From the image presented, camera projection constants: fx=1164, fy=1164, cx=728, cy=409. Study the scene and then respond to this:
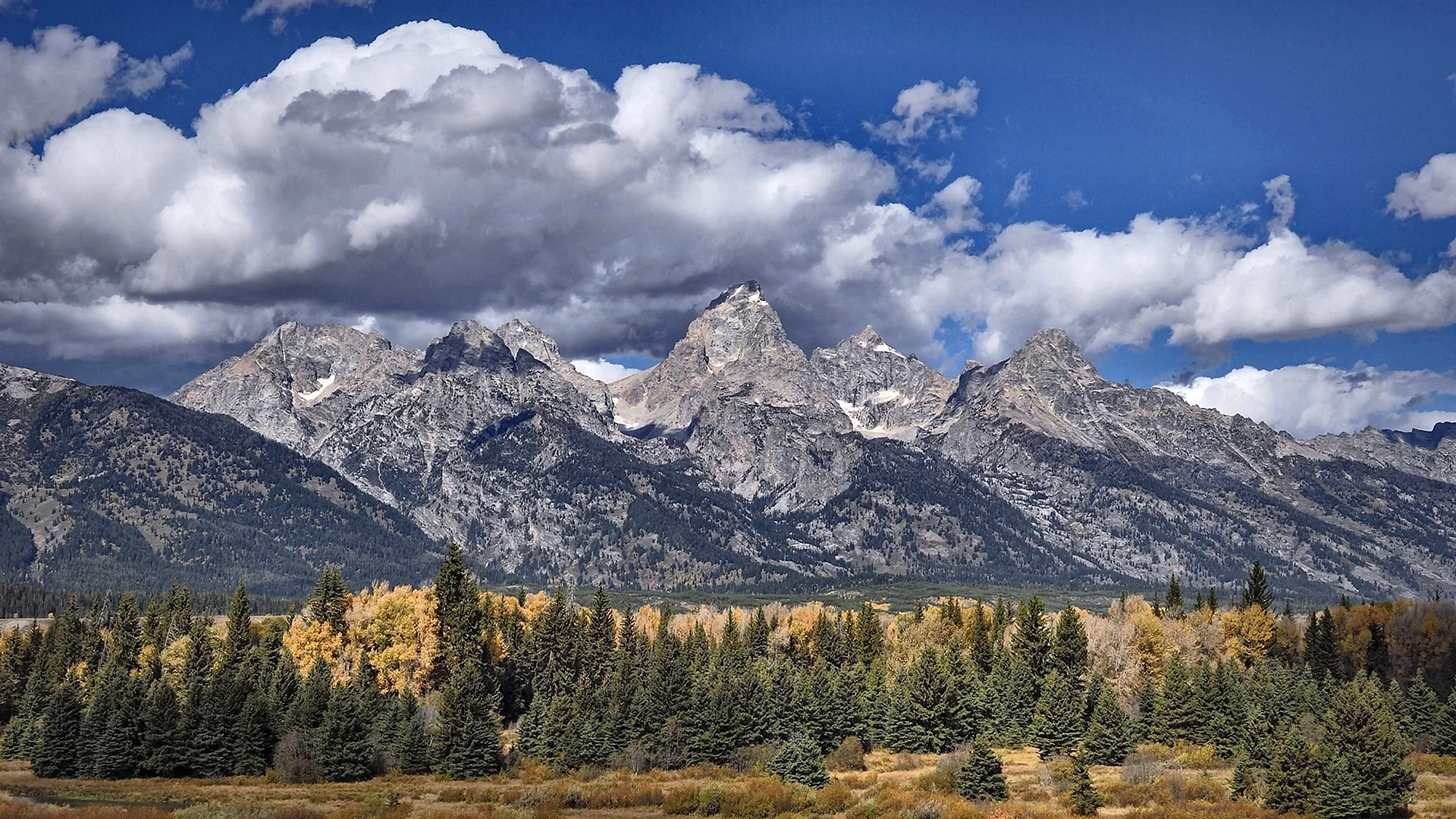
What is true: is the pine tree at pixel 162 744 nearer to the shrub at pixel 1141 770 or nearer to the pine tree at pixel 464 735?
the pine tree at pixel 464 735

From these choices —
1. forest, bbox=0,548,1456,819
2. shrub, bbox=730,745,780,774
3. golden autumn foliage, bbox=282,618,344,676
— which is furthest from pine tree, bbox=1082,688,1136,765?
golden autumn foliage, bbox=282,618,344,676

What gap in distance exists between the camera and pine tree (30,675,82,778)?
4449 inches

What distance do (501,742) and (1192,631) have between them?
11389 centimetres

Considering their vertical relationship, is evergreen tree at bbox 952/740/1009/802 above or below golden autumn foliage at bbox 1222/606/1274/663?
below

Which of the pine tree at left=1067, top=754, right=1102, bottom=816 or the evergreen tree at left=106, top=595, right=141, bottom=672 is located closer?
the pine tree at left=1067, top=754, right=1102, bottom=816

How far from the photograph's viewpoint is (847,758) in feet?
394

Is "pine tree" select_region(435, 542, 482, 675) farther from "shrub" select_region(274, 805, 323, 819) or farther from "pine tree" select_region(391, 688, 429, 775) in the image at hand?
"shrub" select_region(274, 805, 323, 819)

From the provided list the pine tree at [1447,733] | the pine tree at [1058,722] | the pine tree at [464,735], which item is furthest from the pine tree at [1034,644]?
the pine tree at [464,735]

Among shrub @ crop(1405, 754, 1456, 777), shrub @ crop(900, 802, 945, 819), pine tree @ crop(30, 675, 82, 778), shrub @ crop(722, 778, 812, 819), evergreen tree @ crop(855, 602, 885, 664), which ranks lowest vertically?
pine tree @ crop(30, 675, 82, 778)

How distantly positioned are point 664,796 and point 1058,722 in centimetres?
4697

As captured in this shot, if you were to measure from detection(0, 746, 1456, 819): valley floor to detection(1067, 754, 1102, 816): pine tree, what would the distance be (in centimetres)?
100

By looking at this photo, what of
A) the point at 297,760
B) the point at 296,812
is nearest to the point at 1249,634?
the point at 297,760

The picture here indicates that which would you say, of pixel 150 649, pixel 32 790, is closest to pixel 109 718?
pixel 32 790

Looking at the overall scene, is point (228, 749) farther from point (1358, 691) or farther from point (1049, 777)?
point (1358, 691)
